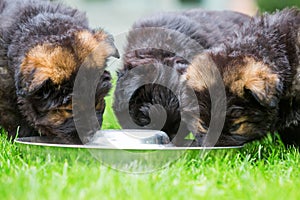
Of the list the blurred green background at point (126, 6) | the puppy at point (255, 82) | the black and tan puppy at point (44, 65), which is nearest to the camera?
the puppy at point (255, 82)

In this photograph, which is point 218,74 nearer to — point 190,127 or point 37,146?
point 190,127

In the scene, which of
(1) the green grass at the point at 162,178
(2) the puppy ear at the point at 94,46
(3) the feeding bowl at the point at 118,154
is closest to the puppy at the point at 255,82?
(1) the green grass at the point at 162,178

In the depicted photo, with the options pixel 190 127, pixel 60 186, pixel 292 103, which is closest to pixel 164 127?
pixel 190 127

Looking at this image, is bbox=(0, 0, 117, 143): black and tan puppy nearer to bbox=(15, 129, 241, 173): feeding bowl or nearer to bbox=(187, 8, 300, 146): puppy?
bbox=(15, 129, 241, 173): feeding bowl

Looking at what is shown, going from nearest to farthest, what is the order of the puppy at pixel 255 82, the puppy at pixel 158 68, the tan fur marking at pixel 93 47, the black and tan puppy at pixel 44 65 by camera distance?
the puppy at pixel 255 82
the black and tan puppy at pixel 44 65
the tan fur marking at pixel 93 47
the puppy at pixel 158 68

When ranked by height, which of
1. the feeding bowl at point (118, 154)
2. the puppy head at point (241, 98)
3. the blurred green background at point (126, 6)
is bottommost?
the feeding bowl at point (118, 154)

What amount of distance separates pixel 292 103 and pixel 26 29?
2.25 meters

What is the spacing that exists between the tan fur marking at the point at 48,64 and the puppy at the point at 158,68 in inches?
31.1

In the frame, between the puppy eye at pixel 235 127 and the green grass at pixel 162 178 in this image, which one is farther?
the puppy eye at pixel 235 127

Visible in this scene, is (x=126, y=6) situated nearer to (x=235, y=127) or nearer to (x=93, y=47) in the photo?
(x=93, y=47)

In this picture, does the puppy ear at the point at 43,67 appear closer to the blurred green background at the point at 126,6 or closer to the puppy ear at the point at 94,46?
the puppy ear at the point at 94,46

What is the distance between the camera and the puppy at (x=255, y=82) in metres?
3.81

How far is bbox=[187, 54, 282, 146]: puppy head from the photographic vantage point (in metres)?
3.77

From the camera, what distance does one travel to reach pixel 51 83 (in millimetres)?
3918
